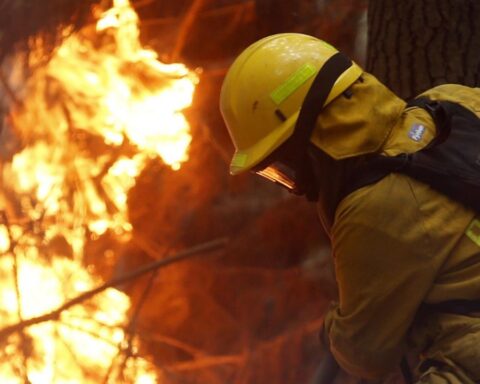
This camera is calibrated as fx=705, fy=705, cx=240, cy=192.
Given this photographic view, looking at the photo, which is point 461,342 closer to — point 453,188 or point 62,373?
point 453,188

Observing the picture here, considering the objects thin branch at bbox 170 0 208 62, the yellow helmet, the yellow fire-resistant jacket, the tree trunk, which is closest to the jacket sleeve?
the yellow fire-resistant jacket

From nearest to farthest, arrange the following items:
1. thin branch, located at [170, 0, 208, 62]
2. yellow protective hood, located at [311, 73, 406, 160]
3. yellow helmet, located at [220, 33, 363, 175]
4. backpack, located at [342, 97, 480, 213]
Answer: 1. backpack, located at [342, 97, 480, 213]
2. yellow protective hood, located at [311, 73, 406, 160]
3. yellow helmet, located at [220, 33, 363, 175]
4. thin branch, located at [170, 0, 208, 62]

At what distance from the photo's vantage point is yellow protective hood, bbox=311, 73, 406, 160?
2299 mm

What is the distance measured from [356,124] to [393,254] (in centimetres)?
44

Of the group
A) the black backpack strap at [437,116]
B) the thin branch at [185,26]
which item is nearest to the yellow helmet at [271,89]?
the black backpack strap at [437,116]

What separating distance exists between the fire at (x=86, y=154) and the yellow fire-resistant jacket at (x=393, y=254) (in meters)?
2.70

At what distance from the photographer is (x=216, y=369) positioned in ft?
16.3

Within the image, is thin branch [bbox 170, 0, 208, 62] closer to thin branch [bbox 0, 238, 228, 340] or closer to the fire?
the fire

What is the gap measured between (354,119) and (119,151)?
10.3 ft

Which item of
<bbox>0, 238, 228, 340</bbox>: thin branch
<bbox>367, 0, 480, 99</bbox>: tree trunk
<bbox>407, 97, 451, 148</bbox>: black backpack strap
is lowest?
<bbox>0, 238, 228, 340</bbox>: thin branch

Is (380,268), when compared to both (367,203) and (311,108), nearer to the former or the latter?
(367,203)

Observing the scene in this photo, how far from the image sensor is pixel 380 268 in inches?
88.5

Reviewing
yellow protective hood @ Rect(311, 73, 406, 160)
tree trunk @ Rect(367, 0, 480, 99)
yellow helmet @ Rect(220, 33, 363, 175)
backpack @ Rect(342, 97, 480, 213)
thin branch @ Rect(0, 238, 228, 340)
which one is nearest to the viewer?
backpack @ Rect(342, 97, 480, 213)

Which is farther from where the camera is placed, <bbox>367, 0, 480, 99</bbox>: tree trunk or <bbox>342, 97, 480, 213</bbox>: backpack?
<bbox>367, 0, 480, 99</bbox>: tree trunk
